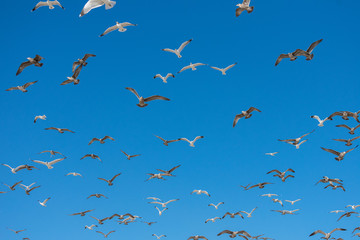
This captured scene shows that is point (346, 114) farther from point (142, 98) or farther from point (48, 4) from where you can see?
point (48, 4)

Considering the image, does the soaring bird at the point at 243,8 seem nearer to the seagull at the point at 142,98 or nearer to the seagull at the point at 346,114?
the seagull at the point at 142,98

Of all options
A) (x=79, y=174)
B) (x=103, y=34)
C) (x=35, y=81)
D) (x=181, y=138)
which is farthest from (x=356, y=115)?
(x=79, y=174)

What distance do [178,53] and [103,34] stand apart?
764 cm

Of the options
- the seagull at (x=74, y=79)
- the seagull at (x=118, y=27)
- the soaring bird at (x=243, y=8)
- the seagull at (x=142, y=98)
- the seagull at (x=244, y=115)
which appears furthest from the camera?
the seagull at (x=244, y=115)

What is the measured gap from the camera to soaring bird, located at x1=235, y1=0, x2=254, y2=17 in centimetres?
2515

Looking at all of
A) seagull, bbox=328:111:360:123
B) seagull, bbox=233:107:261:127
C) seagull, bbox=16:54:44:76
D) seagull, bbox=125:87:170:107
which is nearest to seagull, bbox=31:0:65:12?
seagull, bbox=16:54:44:76

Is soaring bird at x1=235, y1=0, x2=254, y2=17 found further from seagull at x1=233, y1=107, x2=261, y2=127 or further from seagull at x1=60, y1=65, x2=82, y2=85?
seagull at x1=60, y1=65, x2=82, y2=85

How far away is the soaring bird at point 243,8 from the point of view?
25148 millimetres

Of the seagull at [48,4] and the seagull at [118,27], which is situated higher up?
the seagull at [48,4]

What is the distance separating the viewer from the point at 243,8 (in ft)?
83.8

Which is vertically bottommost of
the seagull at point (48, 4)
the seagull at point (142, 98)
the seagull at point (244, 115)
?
the seagull at point (142, 98)

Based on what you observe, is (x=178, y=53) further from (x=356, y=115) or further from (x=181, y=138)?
(x=356, y=115)

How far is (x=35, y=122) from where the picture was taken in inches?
1463

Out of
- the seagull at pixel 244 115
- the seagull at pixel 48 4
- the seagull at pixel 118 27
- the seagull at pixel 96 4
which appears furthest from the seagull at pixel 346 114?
the seagull at pixel 48 4
